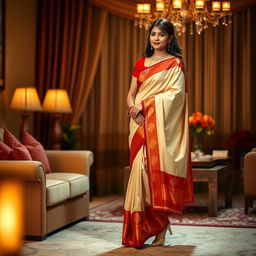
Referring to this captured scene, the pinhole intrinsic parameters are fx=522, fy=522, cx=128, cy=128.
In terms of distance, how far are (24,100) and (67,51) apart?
4.75ft

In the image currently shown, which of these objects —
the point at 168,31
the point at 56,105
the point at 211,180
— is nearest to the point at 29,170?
the point at 168,31

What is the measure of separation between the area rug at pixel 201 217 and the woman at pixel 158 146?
1074mm

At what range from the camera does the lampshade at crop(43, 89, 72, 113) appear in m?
5.56

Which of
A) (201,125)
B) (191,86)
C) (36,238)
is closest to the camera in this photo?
(36,238)

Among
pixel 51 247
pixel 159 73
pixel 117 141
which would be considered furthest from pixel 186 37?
pixel 51 247

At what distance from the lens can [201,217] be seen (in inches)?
182

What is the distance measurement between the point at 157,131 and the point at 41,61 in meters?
3.60

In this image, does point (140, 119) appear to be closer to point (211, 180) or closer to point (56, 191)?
point (56, 191)

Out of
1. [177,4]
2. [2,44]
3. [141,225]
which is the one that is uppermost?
[177,4]

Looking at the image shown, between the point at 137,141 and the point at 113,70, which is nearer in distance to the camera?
the point at 137,141

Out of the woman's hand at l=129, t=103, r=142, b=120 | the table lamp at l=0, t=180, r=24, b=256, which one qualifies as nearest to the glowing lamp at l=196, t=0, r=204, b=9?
the woman's hand at l=129, t=103, r=142, b=120

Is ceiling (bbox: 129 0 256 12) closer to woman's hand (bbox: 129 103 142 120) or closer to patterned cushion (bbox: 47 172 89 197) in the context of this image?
patterned cushion (bbox: 47 172 89 197)

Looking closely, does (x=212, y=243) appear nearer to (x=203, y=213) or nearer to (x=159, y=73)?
(x=159, y=73)

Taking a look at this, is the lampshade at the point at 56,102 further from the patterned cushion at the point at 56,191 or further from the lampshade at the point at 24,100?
the patterned cushion at the point at 56,191
